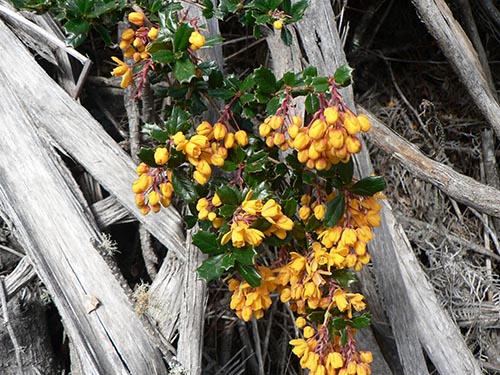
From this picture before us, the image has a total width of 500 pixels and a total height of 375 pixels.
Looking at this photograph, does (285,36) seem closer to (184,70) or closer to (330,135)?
(184,70)

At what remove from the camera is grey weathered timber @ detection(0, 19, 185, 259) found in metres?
1.35

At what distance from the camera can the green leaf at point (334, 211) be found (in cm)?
107

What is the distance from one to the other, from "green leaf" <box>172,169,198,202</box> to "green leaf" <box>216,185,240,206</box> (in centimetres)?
9

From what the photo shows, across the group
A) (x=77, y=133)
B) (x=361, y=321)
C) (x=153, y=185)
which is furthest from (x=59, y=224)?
(x=361, y=321)

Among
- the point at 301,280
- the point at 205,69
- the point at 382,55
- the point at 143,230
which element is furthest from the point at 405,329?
the point at 382,55

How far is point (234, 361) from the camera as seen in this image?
1.61m

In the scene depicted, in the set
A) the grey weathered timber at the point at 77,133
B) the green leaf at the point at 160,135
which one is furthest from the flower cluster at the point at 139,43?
the grey weathered timber at the point at 77,133

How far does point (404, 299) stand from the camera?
1405 millimetres

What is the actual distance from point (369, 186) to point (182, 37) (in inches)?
17.3

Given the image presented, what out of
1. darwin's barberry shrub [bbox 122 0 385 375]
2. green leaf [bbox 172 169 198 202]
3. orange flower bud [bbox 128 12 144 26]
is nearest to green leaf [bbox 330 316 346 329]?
darwin's barberry shrub [bbox 122 0 385 375]

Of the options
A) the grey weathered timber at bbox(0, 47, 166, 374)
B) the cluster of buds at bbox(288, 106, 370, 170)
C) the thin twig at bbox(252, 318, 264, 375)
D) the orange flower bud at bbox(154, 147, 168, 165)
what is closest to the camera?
the cluster of buds at bbox(288, 106, 370, 170)

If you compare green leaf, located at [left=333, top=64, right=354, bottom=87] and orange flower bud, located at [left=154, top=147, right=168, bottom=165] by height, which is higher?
orange flower bud, located at [left=154, top=147, right=168, bottom=165]

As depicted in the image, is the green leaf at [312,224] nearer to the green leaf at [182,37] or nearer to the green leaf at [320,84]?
the green leaf at [320,84]

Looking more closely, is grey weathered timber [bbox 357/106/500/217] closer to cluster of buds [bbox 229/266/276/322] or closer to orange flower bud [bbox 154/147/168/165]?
cluster of buds [bbox 229/266/276/322]
